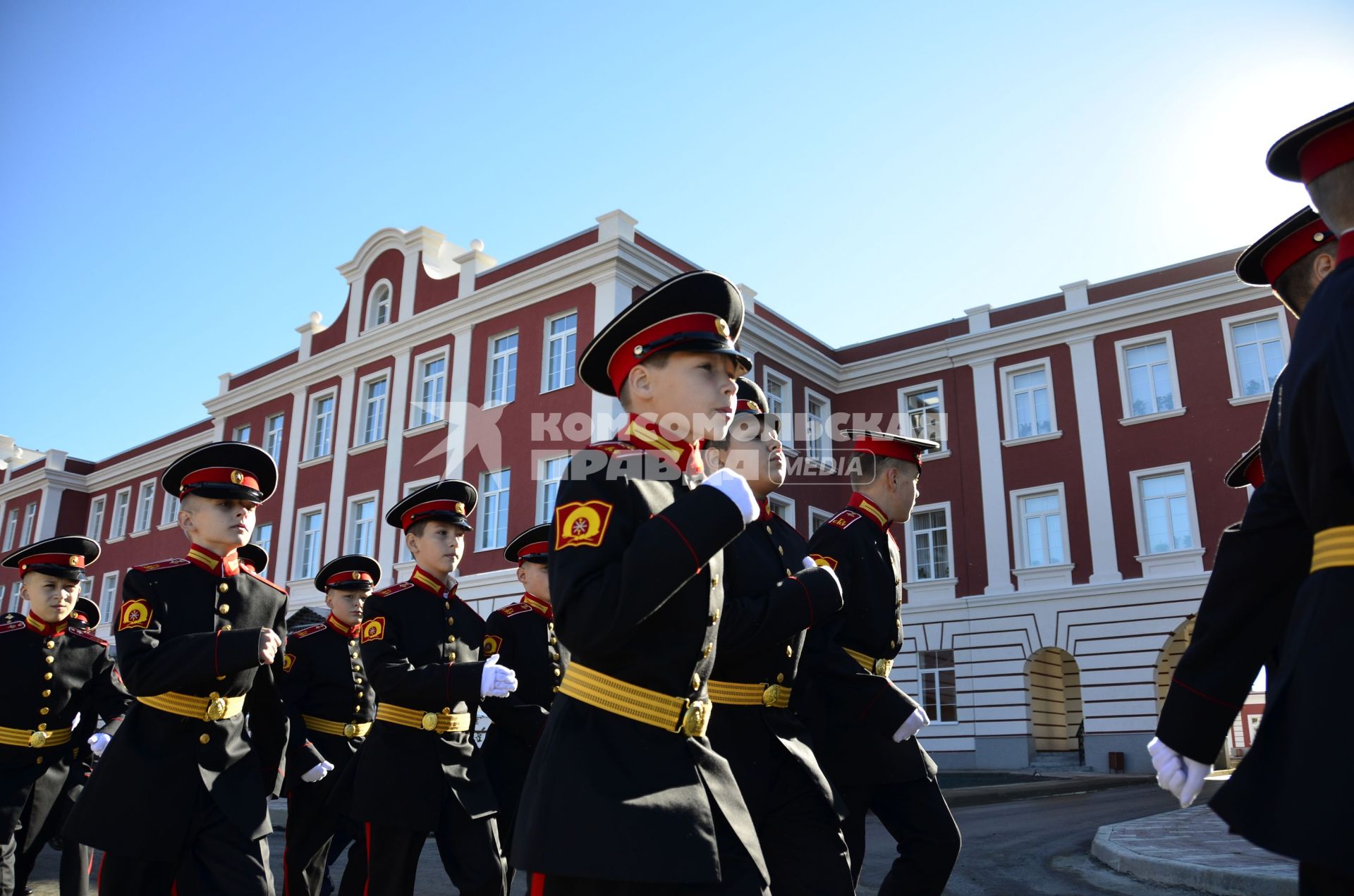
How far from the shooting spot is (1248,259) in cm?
298

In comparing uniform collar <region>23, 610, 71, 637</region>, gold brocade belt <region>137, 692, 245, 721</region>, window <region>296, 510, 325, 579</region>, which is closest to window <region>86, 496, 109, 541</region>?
window <region>296, 510, 325, 579</region>

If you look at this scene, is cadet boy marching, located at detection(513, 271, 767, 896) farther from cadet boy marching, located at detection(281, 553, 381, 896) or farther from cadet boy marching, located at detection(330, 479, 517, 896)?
cadet boy marching, located at detection(281, 553, 381, 896)

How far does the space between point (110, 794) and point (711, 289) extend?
327 cm

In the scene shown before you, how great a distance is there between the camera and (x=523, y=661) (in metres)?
6.74

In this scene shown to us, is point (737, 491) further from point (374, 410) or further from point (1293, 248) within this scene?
point (374, 410)

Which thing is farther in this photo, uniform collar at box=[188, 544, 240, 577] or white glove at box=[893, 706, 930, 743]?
uniform collar at box=[188, 544, 240, 577]

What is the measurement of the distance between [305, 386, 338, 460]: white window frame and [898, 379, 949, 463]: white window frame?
15.3 m

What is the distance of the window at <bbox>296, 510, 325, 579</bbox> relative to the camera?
27609 mm

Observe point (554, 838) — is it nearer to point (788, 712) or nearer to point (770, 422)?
point (788, 712)

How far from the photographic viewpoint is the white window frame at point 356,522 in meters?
25.8

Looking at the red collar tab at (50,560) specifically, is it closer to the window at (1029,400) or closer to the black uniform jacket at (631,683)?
the black uniform jacket at (631,683)

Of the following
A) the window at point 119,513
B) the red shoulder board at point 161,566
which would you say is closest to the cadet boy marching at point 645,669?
the red shoulder board at point 161,566

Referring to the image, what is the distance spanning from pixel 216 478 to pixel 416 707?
4.89ft

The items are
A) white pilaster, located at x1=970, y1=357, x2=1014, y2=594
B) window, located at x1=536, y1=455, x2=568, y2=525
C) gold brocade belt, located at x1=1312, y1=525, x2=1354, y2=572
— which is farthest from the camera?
white pilaster, located at x1=970, y1=357, x2=1014, y2=594
